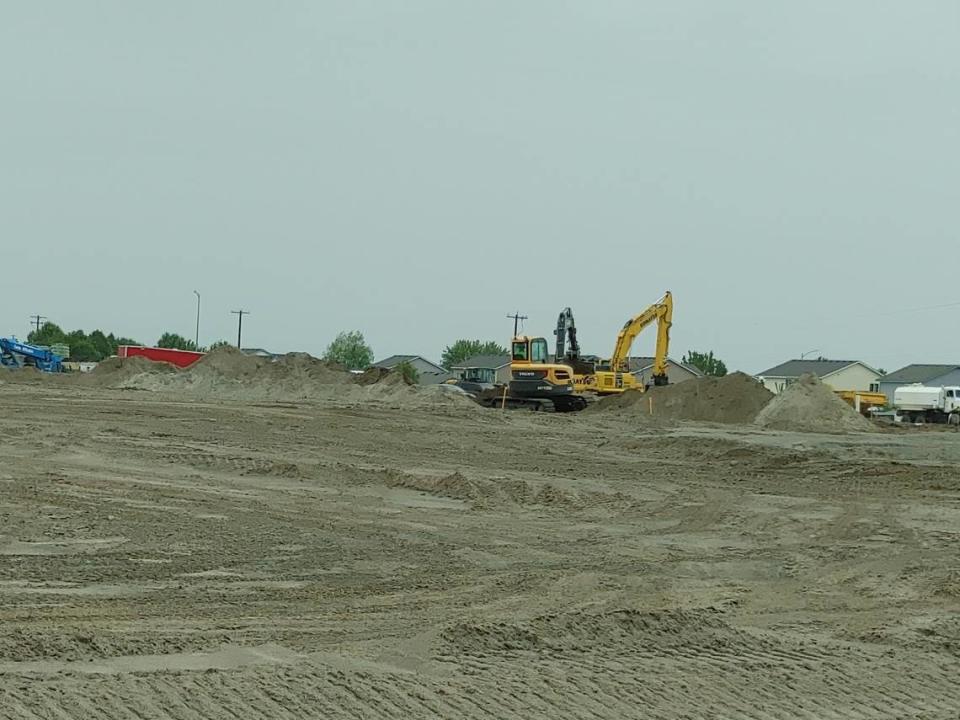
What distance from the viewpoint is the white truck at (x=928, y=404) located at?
51.0m

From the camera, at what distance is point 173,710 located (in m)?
5.93

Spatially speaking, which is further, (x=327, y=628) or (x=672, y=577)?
(x=672, y=577)

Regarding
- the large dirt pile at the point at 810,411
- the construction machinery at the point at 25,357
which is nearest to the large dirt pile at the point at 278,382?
the large dirt pile at the point at 810,411

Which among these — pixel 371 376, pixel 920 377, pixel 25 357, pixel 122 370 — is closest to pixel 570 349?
pixel 371 376

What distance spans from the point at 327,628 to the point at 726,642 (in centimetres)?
257

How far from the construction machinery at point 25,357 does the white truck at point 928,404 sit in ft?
119

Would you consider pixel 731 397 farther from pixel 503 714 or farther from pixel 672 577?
pixel 503 714

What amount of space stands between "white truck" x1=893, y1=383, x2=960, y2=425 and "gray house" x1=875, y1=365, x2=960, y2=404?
3103 cm

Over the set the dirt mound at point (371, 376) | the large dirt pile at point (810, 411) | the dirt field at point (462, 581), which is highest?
the dirt mound at point (371, 376)

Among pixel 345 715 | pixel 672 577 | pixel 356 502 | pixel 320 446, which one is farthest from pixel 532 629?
pixel 320 446

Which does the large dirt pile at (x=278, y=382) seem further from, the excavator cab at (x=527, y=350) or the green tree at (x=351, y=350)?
the green tree at (x=351, y=350)

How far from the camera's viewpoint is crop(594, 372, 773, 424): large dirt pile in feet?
115

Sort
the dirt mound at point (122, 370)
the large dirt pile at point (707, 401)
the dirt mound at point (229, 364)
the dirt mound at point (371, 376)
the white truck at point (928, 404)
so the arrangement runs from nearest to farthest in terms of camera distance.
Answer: the large dirt pile at point (707, 401), the dirt mound at point (371, 376), the dirt mound at point (229, 364), the dirt mound at point (122, 370), the white truck at point (928, 404)

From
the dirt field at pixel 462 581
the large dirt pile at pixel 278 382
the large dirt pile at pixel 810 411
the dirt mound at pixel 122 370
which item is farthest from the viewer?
the dirt mound at pixel 122 370
